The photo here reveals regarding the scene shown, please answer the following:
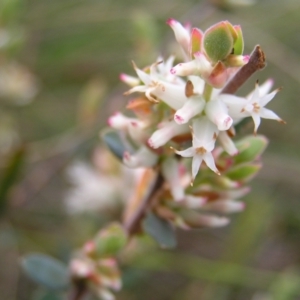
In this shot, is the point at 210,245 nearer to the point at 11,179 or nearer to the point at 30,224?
the point at 30,224

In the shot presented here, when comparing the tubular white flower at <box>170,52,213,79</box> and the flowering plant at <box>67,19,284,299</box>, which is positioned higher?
the tubular white flower at <box>170,52,213,79</box>

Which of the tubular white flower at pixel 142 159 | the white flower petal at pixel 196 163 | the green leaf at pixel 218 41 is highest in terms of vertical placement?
the green leaf at pixel 218 41

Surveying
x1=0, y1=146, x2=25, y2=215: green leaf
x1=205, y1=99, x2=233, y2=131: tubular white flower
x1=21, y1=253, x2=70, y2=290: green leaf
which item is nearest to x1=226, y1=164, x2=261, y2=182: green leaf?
x1=205, y1=99, x2=233, y2=131: tubular white flower

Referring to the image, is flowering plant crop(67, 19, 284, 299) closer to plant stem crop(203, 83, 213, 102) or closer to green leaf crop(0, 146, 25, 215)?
plant stem crop(203, 83, 213, 102)

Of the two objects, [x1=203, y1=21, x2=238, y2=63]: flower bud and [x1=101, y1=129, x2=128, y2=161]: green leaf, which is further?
[x1=101, y1=129, x2=128, y2=161]: green leaf

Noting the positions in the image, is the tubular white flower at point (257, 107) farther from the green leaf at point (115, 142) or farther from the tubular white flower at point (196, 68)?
the green leaf at point (115, 142)

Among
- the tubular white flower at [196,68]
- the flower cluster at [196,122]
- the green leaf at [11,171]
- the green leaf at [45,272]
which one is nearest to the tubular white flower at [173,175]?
the flower cluster at [196,122]

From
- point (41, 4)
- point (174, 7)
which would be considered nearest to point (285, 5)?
point (174, 7)
